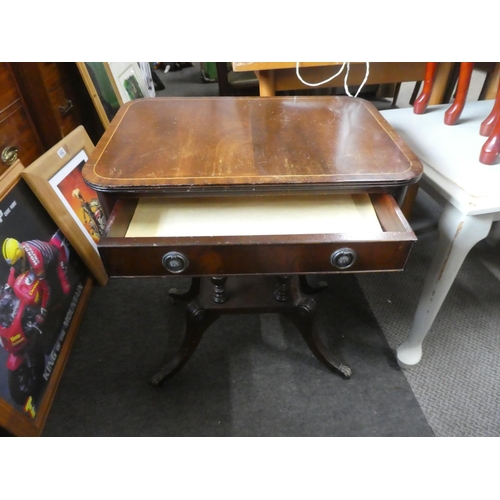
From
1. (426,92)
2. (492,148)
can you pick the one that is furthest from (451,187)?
(426,92)

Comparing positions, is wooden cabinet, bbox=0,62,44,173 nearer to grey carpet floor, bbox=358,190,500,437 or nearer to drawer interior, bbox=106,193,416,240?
drawer interior, bbox=106,193,416,240

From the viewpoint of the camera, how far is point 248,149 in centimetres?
59

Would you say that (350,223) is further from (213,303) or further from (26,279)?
(26,279)

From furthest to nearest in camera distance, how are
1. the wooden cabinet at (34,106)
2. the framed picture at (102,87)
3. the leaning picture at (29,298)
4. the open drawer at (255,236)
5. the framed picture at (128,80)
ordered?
the framed picture at (128,80) < the framed picture at (102,87) < the wooden cabinet at (34,106) < the leaning picture at (29,298) < the open drawer at (255,236)

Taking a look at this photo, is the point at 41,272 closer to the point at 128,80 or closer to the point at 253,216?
the point at 253,216

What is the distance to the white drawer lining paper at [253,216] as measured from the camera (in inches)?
21.9

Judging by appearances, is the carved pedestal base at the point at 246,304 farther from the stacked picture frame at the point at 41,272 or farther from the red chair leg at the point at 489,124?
the red chair leg at the point at 489,124

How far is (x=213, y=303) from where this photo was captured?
0.75 m

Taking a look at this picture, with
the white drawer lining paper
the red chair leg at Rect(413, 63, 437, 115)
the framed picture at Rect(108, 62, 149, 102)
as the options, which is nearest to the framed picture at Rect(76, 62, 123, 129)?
the framed picture at Rect(108, 62, 149, 102)

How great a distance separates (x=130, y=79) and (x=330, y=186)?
1.23 m

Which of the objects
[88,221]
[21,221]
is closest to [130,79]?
[88,221]

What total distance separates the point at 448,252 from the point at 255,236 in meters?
0.39

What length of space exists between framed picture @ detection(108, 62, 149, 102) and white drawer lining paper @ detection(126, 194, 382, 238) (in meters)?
0.91

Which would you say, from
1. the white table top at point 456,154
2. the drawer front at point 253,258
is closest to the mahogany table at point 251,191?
the drawer front at point 253,258
